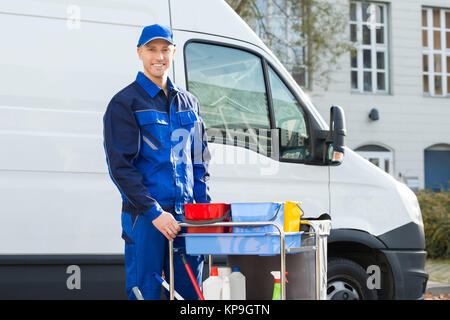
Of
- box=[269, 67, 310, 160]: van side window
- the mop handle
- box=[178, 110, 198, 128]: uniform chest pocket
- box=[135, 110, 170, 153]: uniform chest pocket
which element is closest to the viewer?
the mop handle

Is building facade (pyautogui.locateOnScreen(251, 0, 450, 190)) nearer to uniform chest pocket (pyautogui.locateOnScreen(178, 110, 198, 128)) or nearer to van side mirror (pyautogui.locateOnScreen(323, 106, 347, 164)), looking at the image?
van side mirror (pyautogui.locateOnScreen(323, 106, 347, 164))

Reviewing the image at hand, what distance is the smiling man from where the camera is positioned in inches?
124

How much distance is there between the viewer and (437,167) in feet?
61.5

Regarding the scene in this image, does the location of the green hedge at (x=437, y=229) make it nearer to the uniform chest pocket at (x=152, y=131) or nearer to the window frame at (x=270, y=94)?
the window frame at (x=270, y=94)

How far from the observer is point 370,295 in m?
4.80

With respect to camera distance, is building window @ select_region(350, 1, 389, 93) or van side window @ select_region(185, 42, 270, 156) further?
building window @ select_region(350, 1, 389, 93)

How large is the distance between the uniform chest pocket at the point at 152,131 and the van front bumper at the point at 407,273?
2.30m

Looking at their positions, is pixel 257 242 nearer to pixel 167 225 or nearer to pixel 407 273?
pixel 167 225

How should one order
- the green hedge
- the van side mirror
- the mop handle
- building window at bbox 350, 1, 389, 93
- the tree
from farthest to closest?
1. building window at bbox 350, 1, 389, 93
2. the tree
3. the green hedge
4. the van side mirror
5. the mop handle

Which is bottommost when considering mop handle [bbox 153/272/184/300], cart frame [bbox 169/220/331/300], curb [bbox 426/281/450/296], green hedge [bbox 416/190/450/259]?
curb [bbox 426/281/450/296]

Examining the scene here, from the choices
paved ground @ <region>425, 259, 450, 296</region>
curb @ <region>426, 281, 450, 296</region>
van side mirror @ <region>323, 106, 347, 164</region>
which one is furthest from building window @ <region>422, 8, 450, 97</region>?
van side mirror @ <region>323, 106, 347, 164</region>

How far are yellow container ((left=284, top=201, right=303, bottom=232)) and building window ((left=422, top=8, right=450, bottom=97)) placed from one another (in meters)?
16.7

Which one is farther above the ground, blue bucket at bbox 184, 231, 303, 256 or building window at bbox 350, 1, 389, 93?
building window at bbox 350, 1, 389, 93

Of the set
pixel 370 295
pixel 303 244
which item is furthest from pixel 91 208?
pixel 370 295
